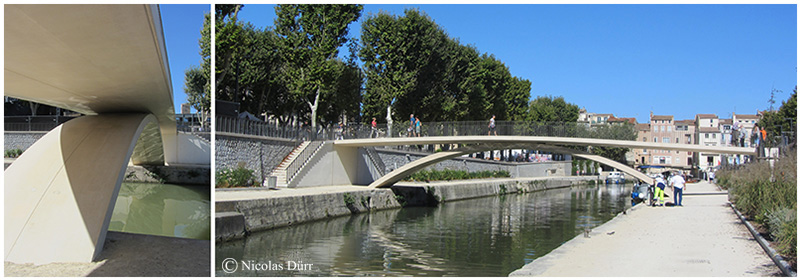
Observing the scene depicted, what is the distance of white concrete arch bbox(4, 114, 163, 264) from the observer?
9.90m

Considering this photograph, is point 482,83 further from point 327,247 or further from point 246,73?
point 327,247

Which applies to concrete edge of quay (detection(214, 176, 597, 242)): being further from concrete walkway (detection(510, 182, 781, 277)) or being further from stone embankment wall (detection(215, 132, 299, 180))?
concrete walkway (detection(510, 182, 781, 277))

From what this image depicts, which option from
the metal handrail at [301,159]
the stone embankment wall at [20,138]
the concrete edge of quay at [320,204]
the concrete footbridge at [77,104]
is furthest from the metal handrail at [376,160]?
the stone embankment wall at [20,138]

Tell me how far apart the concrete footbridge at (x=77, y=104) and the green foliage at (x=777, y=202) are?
8386mm

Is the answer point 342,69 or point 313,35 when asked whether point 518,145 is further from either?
point 342,69

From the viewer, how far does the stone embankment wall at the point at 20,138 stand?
128 feet

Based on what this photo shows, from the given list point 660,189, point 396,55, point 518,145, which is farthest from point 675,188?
point 396,55

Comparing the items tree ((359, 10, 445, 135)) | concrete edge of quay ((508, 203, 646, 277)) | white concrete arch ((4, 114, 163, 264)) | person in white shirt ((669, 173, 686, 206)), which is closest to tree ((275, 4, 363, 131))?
tree ((359, 10, 445, 135))

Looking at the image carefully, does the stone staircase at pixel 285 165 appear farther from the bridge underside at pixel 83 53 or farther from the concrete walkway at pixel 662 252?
the concrete walkway at pixel 662 252

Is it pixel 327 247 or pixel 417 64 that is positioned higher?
pixel 417 64

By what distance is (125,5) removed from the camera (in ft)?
18.2

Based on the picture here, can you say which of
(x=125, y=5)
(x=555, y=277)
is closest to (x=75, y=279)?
(x=125, y=5)

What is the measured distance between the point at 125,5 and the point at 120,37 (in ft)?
4.08

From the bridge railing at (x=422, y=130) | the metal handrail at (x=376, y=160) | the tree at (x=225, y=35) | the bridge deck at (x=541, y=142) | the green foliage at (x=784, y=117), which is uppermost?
the tree at (x=225, y=35)
